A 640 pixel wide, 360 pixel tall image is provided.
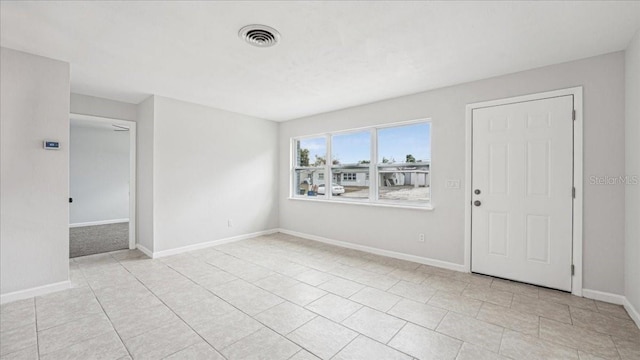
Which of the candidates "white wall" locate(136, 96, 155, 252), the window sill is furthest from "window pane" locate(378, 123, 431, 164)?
"white wall" locate(136, 96, 155, 252)

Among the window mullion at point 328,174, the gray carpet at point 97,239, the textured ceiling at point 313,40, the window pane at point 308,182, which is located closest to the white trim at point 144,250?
the gray carpet at point 97,239

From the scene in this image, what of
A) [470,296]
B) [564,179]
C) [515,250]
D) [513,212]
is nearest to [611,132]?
[564,179]

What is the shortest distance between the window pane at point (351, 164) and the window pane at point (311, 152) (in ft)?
0.90

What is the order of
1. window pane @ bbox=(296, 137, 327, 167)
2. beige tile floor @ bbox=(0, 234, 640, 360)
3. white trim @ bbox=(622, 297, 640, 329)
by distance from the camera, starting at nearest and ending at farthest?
beige tile floor @ bbox=(0, 234, 640, 360) < white trim @ bbox=(622, 297, 640, 329) < window pane @ bbox=(296, 137, 327, 167)

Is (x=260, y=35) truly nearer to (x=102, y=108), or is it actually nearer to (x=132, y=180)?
(x=102, y=108)

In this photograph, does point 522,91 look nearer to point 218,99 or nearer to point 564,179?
point 564,179

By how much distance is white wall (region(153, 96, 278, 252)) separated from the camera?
4371 millimetres

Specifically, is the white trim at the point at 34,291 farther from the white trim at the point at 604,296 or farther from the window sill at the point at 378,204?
the white trim at the point at 604,296

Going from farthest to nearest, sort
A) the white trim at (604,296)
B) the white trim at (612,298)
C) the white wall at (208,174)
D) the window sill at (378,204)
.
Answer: the white wall at (208,174)
the window sill at (378,204)
the white trim at (604,296)
the white trim at (612,298)

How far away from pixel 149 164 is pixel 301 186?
2.92m

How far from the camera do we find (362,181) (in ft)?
16.2

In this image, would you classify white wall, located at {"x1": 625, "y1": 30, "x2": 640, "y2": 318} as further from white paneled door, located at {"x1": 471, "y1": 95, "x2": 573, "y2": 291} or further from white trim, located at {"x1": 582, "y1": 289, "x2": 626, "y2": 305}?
white paneled door, located at {"x1": 471, "y1": 95, "x2": 573, "y2": 291}

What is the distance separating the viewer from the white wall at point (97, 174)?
6.82 meters

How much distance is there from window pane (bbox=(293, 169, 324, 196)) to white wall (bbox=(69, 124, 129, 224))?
4.93m
